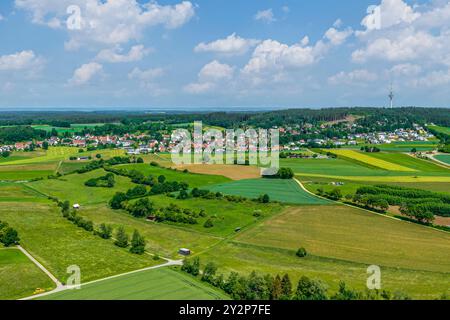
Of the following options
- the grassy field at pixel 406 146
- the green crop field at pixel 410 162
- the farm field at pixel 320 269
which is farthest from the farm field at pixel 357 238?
the grassy field at pixel 406 146

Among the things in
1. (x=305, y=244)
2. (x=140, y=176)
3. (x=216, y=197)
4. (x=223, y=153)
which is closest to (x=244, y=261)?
(x=305, y=244)

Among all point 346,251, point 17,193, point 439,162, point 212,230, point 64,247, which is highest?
point 439,162

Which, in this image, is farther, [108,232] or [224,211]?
[224,211]

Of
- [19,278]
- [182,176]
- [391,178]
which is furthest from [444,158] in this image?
[19,278]

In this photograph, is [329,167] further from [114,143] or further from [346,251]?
[114,143]

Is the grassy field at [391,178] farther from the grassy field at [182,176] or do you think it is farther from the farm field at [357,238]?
the farm field at [357,238]

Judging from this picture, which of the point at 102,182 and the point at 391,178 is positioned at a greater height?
the point at 391,178

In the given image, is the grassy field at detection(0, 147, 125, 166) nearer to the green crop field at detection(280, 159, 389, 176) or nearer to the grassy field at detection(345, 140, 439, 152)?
the green crop field at detection(280, 159, 389, 176)
